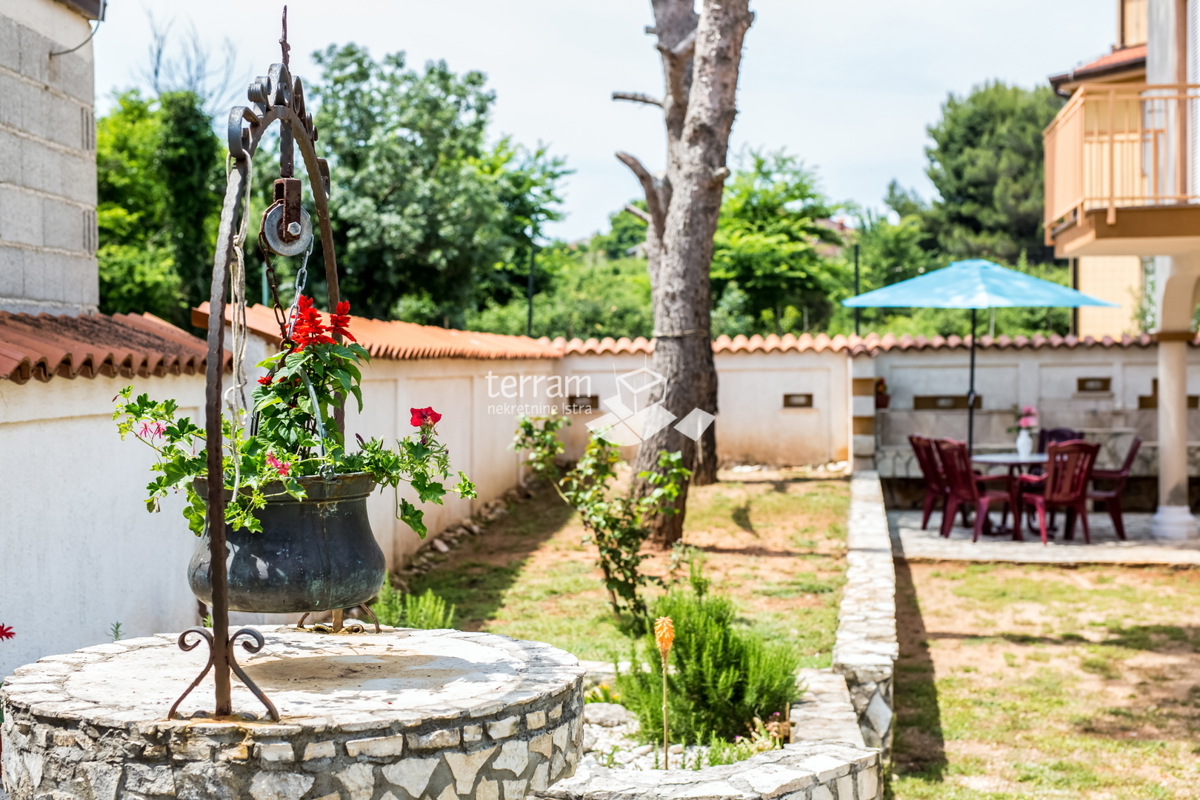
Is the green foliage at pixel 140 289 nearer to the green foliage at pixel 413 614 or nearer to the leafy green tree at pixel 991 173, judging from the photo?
the green foliage at pixel 413 614

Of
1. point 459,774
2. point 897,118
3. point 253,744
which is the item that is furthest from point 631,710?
point 897,118

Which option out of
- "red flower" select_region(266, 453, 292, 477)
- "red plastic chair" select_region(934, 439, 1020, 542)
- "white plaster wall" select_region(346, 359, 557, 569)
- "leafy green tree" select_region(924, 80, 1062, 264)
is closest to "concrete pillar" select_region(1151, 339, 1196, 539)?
"red plastic chair" select_region(934, 439, 1020, 542)

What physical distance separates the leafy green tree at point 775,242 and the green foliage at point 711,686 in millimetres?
21878

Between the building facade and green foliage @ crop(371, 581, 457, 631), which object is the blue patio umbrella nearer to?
the building facade

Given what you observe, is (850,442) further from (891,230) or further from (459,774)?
(891,230)

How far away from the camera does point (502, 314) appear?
80.2 feet

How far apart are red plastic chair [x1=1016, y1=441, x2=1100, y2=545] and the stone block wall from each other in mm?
7733

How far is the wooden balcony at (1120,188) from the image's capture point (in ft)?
26.5

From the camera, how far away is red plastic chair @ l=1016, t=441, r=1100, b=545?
30.7ft

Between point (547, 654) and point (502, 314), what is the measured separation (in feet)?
68.8

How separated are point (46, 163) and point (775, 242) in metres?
21.7

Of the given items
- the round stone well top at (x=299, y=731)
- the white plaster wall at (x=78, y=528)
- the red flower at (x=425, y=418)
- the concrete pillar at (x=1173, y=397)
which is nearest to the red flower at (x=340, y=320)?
the red flower at (x=425, y=418)

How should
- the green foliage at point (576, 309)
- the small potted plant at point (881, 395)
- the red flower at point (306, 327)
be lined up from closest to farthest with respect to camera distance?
1. the red flower at point (306, 327)
2. the small potted plant at point (881, 395)
3. the green foliage at point (576, 309)

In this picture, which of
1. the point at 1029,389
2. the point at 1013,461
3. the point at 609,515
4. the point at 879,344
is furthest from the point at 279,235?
the point at 1029,389
